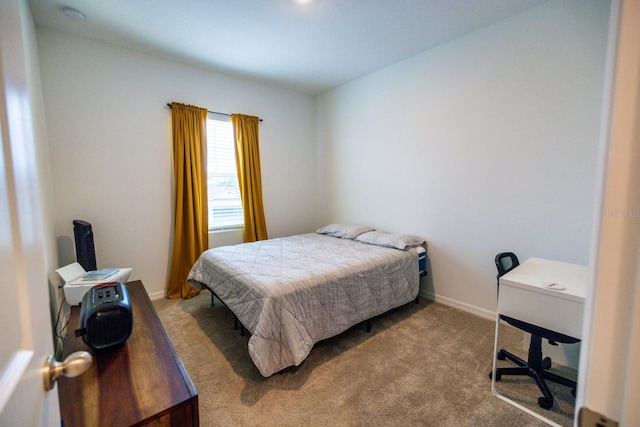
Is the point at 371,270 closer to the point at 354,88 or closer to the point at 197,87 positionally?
the point at 354,88

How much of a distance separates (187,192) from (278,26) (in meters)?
2.07

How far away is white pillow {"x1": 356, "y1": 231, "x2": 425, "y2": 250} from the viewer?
301cm

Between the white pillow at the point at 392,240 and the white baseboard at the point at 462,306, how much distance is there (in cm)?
65

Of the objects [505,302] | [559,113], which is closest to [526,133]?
[559,113]

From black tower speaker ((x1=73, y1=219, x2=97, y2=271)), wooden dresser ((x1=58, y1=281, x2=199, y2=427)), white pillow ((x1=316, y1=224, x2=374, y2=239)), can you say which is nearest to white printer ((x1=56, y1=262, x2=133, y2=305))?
black tower speaker ((x1=73, y1=219, x2=97, y2=271))

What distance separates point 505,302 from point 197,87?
3803mm

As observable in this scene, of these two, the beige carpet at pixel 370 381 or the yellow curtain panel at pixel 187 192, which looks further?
the yellow curtain panel at pixel 187 192

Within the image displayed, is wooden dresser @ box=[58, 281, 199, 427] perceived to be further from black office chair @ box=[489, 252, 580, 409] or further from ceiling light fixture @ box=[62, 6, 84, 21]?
ceiling light fixture @ box=[62, 6, 84, 21]

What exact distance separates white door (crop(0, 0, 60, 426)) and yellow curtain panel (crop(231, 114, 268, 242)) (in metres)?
3.09

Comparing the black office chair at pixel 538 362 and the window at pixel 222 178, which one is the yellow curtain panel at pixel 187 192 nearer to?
the window at pixel 222 178

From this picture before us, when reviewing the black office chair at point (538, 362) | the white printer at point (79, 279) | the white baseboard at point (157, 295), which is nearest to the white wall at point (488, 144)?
the black office chair at point (538, 362)

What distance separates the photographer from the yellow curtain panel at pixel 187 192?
10.7ft

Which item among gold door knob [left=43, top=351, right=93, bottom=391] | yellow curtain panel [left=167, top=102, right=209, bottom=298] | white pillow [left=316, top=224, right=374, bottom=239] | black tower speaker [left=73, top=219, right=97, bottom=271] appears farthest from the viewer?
white pillow [left=316, top=224, right=374, bottom=239]

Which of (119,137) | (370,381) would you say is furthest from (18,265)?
(119,137)
